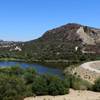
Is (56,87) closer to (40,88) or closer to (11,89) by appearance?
(40,88)

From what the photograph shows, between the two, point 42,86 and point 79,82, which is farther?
point 79,82

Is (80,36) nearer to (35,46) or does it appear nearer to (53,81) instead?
(35,46)

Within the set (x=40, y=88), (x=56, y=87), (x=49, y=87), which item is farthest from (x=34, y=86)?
(x=56, y=87)

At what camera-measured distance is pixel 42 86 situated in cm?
2336

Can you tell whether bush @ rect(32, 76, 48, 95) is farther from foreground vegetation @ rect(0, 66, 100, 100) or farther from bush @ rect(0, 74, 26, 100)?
bush @ rect(0, 74, 26, 100)

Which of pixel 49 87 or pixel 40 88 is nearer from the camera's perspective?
pixel 40 88

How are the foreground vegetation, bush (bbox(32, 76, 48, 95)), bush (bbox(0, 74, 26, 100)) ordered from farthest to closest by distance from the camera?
bush (bbox(32, 76, 48, 95)), the foreground vegetation, bush (bbox(0, 74, 26, 100))

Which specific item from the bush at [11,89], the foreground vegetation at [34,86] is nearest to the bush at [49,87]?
the foreground vegetation at [34,86]

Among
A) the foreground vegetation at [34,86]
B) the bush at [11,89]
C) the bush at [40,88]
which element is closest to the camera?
the bush at [11,89]

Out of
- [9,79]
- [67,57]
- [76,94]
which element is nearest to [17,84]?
[9,79]

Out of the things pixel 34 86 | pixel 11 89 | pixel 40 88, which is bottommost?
pixel 40 88

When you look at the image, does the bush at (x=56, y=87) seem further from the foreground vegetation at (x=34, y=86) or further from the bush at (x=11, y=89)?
the bush at (x=11, y=89)

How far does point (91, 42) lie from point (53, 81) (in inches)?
6685

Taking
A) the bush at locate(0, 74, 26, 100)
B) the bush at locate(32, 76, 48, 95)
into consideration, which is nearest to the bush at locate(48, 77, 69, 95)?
the bush at locate(32, 76, 48, 95)
